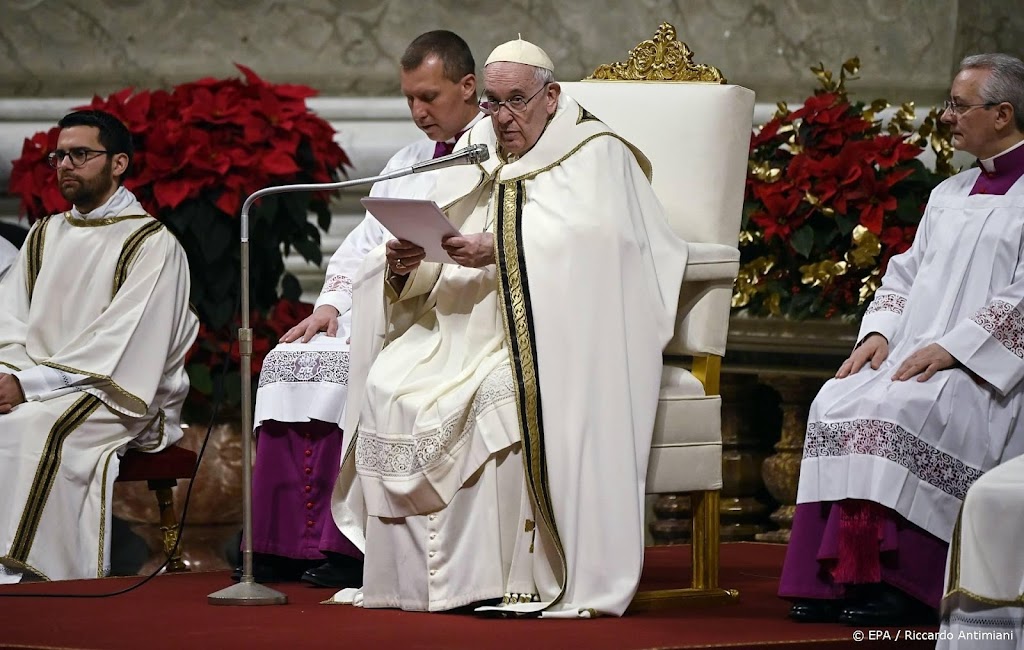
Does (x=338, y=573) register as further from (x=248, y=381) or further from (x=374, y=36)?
(x=374, y=36)

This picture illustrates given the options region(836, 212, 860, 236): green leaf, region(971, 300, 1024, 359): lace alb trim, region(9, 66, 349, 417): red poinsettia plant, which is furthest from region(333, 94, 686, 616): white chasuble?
region(9, 66, 349, 417): red poinsettia plant

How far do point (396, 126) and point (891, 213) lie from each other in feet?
7.92

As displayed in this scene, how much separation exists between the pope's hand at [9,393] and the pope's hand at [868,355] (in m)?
2.69

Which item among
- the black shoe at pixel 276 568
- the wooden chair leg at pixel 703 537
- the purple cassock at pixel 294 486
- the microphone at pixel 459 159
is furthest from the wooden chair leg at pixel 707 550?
the black shoe at pixel 276 568

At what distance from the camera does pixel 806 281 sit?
640 centimetres

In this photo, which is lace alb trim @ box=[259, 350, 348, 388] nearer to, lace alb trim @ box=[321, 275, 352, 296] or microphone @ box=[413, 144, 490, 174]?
lace alb trim @ box=[321, 275, 352, 296]

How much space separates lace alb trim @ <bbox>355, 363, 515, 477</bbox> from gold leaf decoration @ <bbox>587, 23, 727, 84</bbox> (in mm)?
1230

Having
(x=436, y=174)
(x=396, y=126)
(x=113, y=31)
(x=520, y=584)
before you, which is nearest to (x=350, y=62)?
(x=396, y=126)

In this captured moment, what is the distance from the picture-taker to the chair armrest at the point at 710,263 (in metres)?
4.92

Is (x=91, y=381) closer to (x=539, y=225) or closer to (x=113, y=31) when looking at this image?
(x=539, y=225)

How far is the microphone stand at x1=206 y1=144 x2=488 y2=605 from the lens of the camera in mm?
4582

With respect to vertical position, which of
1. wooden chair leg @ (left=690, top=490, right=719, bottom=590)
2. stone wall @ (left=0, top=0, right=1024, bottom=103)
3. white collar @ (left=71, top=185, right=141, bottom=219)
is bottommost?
wooden chair leg @ (left=690, top=490, right=719, bottom=590)

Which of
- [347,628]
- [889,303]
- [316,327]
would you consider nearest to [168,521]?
[316,327]

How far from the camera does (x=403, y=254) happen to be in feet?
15.6
